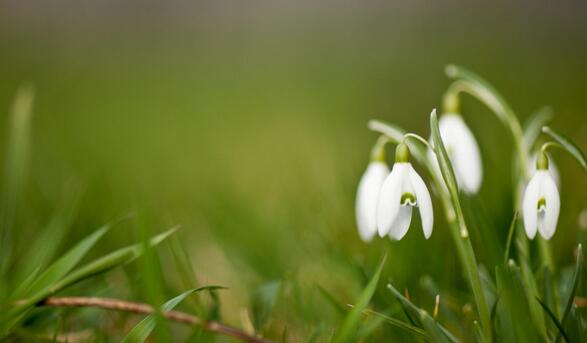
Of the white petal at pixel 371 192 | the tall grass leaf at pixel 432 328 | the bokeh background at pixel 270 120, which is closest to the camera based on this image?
the tall grass leaf at pixel 432 328

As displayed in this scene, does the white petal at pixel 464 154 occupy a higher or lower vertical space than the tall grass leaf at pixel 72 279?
higher

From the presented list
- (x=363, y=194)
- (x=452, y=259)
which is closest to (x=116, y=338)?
(x=363, y=194)

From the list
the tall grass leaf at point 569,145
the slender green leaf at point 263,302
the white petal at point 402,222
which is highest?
the tall grass leaf at point 569,145

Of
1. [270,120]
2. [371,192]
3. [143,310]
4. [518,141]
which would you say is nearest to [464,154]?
[518,141]

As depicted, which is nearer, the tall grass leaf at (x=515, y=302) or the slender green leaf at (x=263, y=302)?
the tall grass leaf at (x=515, y=302)

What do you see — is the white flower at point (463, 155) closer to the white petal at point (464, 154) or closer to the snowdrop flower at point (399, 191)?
the white petal at point (464, 154)

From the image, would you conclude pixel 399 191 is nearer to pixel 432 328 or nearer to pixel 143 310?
pixel 432 328

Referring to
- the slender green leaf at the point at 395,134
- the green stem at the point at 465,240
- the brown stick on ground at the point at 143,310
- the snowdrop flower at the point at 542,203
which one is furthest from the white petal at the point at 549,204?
the brown stick on ground at the point at 143,310
